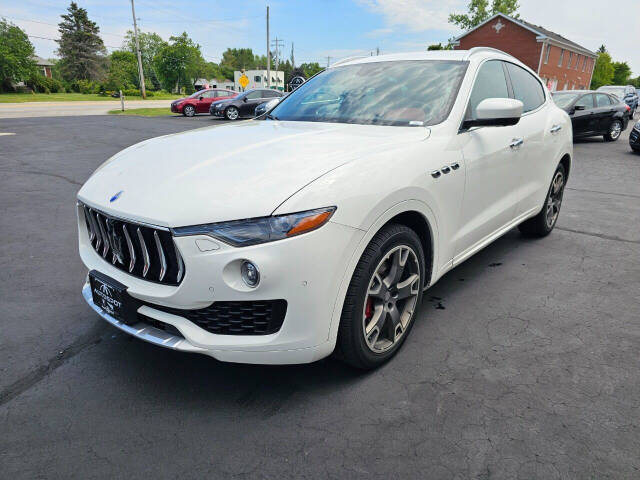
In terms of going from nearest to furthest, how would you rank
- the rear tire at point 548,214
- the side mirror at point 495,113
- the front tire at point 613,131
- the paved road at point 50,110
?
the side mirror at point 495,113 → the rear tire at point 548,214 → the front tire at point 613,131 → the paved road at point 50,110

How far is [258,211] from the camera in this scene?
186 cm

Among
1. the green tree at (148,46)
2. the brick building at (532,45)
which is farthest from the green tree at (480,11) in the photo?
the green tree at (148,46)

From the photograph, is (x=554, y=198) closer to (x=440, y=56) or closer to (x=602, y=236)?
(x=602, y=236)

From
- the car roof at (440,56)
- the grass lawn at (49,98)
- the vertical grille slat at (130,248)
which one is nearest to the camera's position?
the vertical grille slat at (130,248)

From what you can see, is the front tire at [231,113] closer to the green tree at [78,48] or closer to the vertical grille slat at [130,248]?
the vertical grille slat at [130,248]

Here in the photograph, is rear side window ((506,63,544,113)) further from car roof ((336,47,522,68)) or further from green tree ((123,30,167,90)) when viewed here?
green tree ((123,30,167,90))

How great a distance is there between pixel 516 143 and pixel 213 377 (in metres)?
2.72

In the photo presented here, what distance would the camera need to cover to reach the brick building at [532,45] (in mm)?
41125

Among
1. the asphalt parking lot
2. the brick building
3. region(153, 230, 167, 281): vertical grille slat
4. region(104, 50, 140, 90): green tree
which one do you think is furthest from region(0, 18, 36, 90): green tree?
region(153, 230, 167, 281): vertical grille slat

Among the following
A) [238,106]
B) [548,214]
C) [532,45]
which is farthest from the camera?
[532,45]

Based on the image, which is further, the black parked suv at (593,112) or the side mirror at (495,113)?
the black parked suv at (593,112)

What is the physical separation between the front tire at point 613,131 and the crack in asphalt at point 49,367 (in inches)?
618

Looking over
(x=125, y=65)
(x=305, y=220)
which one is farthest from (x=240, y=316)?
(x=125, y=65)

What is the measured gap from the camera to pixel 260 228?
184cm
